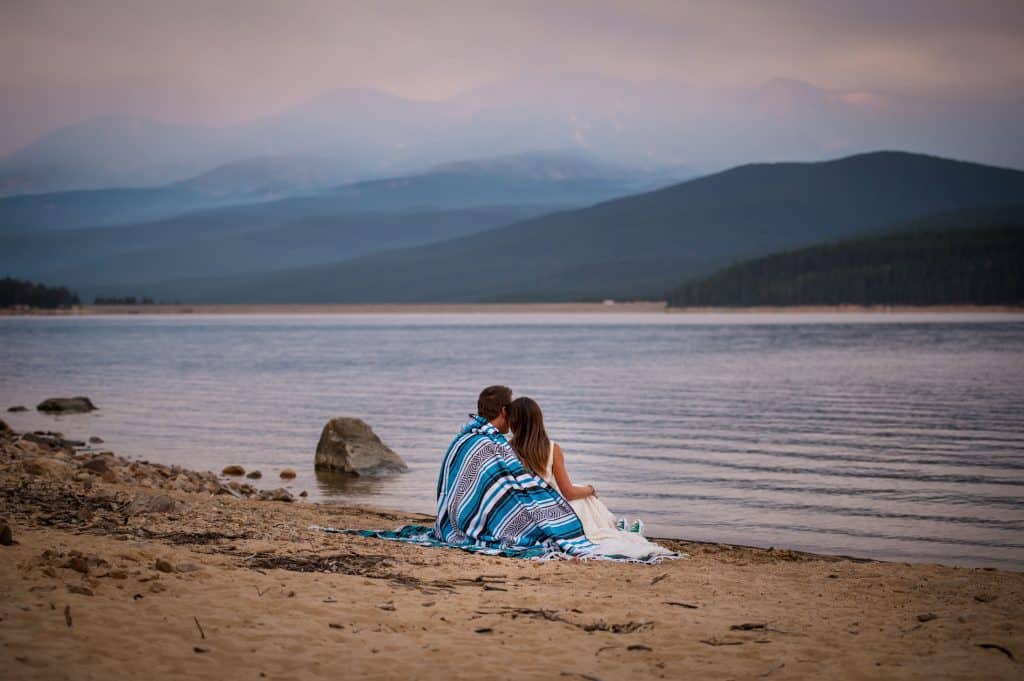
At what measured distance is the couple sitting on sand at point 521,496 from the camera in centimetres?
1033

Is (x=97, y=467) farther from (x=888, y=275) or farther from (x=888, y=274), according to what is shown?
(x=888, y=274)

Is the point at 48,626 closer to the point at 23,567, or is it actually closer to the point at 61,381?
the point at 23,567

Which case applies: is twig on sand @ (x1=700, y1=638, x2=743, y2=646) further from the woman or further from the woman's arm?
the woman's arm

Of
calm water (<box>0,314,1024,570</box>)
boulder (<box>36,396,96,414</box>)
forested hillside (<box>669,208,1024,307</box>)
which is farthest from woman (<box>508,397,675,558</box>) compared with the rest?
forested hillside (<box>669,208,1024,307</box>)

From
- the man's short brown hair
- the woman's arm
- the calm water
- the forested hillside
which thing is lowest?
the calm water

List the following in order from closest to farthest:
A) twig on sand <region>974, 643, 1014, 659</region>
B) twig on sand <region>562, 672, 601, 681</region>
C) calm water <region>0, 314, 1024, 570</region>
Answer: twig on sand <region>562, 672, 601, 681</region>
twig on sand <region>974, 643, 1014, 659</region>
calm water <region>0, 314, 1024, 570</region>

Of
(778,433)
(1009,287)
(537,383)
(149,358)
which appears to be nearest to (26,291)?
(149,358)

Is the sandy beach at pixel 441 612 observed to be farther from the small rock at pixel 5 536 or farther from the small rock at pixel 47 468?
the small rock at pixel 47 468

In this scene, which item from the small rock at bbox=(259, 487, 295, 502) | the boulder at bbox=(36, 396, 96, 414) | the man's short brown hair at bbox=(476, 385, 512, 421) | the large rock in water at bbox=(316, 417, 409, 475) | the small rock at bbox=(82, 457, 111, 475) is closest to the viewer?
the man's short brown hair at bbox=(476, 385, 512, 421)

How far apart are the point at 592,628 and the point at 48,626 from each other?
11.5 ft

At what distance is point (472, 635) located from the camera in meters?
7.45

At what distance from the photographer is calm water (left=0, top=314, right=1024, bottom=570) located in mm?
14234

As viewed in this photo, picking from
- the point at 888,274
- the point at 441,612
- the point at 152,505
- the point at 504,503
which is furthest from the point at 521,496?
the point at 888,274

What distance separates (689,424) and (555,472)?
14951mm
